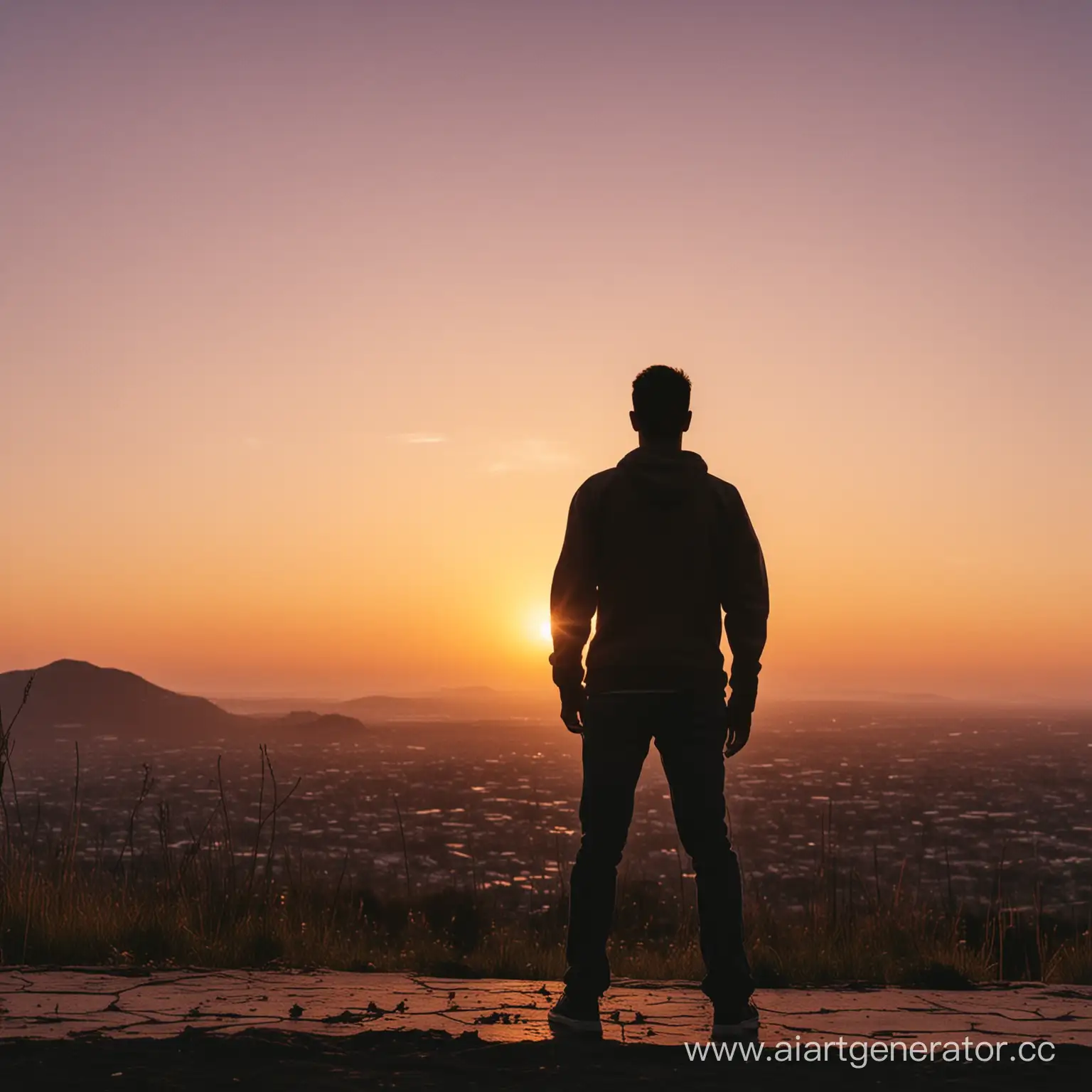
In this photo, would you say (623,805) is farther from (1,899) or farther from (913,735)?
(913,735)

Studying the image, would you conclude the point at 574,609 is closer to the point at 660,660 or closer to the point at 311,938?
the point at 660,660

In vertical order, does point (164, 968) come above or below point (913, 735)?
above

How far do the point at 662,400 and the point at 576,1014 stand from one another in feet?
6.72

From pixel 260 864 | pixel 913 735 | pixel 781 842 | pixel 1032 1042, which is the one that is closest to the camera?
pixel 1032 1042

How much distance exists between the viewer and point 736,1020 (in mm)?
3666

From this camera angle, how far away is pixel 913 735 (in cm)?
13350

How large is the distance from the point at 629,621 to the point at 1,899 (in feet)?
11.7

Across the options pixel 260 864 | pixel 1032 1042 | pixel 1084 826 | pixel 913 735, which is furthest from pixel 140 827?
pixel 913 735

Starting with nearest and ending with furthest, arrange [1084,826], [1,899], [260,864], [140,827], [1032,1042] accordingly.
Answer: [1032,1042] < [1,899] < [260,864] < [140,827] < [1084,826]

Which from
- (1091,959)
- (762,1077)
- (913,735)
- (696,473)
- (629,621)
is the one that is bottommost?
(913,735)

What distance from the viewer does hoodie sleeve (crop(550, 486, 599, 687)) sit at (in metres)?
3.93

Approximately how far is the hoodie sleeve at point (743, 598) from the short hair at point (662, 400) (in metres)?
0.31

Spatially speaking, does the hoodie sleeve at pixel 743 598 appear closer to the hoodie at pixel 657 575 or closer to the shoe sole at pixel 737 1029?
the hoodie at pixel 657 575

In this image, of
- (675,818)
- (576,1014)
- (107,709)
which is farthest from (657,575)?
(107,709)
